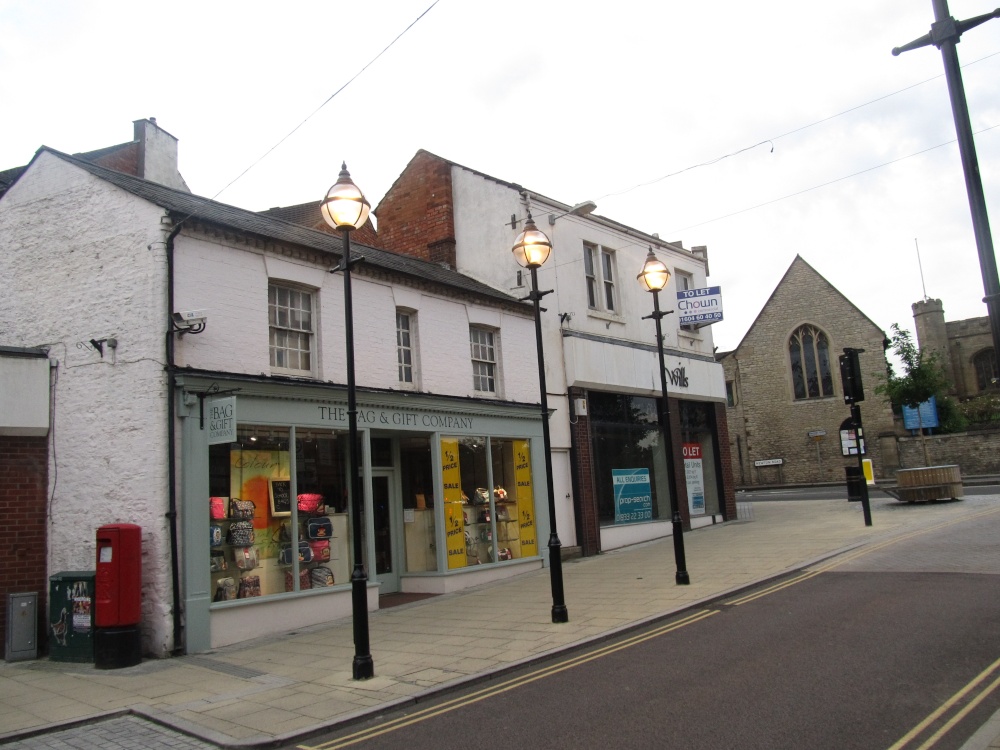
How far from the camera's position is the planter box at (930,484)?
23.3 m

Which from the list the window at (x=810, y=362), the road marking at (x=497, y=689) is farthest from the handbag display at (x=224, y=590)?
the window at (x=810, y=362)

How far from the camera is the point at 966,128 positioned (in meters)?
5.28

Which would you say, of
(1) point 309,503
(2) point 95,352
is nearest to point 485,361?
(1) point 309,503

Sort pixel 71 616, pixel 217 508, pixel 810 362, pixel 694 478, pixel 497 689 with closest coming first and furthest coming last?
1. pixel 497 689
2. pixel 71 616
3. pixel 217 508
4. pixel 694 478
5. pixel 810 362

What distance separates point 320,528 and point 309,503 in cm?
43

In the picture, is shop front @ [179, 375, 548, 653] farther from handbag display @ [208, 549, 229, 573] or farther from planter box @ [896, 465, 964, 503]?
planter box @ [896, 465, 964, 503]

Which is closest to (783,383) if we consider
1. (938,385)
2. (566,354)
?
(938,385)

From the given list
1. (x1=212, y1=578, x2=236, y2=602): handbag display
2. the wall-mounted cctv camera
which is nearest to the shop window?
(x1=212, y1=578, x2=236, y2=602): handbag display

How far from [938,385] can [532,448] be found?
2898cm

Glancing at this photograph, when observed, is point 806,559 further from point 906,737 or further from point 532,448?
point 906,737

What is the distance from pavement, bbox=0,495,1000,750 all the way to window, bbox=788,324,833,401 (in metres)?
31.1

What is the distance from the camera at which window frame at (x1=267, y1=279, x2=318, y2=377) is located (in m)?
12.1

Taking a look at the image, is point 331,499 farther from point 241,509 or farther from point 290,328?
point 290,328

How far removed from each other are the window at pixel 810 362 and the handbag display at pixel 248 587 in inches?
1566
